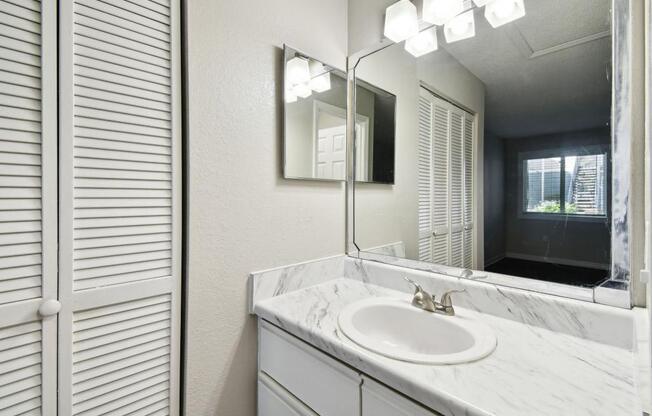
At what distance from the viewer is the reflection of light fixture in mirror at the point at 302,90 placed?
49.3 inches

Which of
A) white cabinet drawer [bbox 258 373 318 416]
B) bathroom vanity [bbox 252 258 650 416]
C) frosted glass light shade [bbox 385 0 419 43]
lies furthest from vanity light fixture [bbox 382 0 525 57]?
white cabinet drawer [bbox 258 373 318 416]

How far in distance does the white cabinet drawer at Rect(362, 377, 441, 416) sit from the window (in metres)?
0.75

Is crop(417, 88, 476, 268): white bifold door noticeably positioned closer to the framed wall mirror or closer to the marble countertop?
the framed wall mirror

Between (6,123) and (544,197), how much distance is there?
1505mm

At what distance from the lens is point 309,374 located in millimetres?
925

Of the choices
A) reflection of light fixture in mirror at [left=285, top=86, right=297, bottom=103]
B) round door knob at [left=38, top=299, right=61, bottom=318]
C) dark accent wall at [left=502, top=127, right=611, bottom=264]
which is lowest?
round door knob at [left=38, top=299, right=61, bottom=318]

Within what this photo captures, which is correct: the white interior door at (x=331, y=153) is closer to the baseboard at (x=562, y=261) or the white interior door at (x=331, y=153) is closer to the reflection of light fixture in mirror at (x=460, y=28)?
the reflection of light fixture in mirror at (x=460, y=28)

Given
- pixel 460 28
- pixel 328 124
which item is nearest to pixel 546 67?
pixel 460 28

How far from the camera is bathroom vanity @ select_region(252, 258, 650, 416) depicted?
24.0 inches

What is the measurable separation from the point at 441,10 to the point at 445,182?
2.20ft

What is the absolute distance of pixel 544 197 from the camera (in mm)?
989

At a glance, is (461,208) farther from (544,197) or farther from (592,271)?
(592,271)

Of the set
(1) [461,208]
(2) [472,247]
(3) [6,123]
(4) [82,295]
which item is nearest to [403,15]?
(1) [461,208]

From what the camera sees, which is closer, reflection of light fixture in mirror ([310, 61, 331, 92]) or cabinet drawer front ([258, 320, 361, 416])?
cabinet drawer front ([258, 320, 361, 416])
